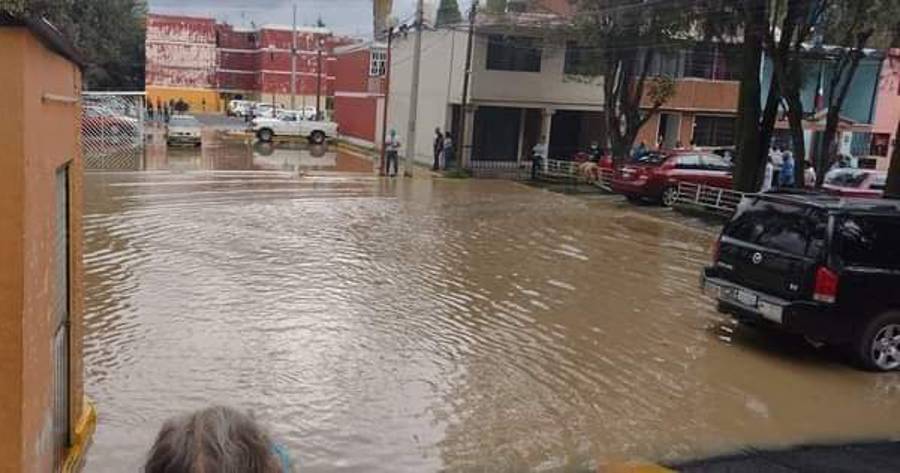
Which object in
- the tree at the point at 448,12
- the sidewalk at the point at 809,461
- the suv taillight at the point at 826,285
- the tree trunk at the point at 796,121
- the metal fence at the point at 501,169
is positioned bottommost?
the metal fence at the point at 501,169

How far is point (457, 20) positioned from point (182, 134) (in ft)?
43.2

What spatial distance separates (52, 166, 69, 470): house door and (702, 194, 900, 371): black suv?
22.4ft

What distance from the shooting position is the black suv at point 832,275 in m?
8.95

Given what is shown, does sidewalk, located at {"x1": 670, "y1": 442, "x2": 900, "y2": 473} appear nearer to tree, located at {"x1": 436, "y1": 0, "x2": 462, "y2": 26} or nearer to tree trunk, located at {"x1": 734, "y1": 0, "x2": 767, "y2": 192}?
tree trunk, located at {"x1": 734, "y1": 0, "x2": 767, "y2": 192}

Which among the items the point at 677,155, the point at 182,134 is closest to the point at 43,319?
the point at 677,155

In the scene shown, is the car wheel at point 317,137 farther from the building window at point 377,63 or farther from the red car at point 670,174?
the red car at point 670,174

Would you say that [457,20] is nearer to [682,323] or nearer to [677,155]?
[677,155]

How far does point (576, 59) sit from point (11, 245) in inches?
1297

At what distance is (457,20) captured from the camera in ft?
117

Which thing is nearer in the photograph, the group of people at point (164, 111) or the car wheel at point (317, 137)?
the car wheel at point (317, 137)

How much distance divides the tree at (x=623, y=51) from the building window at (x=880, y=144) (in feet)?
45.1

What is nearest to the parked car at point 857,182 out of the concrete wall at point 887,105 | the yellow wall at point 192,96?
the concrete wall at point 887,105

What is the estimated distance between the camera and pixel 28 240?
3.89 m

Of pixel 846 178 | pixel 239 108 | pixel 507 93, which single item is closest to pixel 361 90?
pixel 507 93
